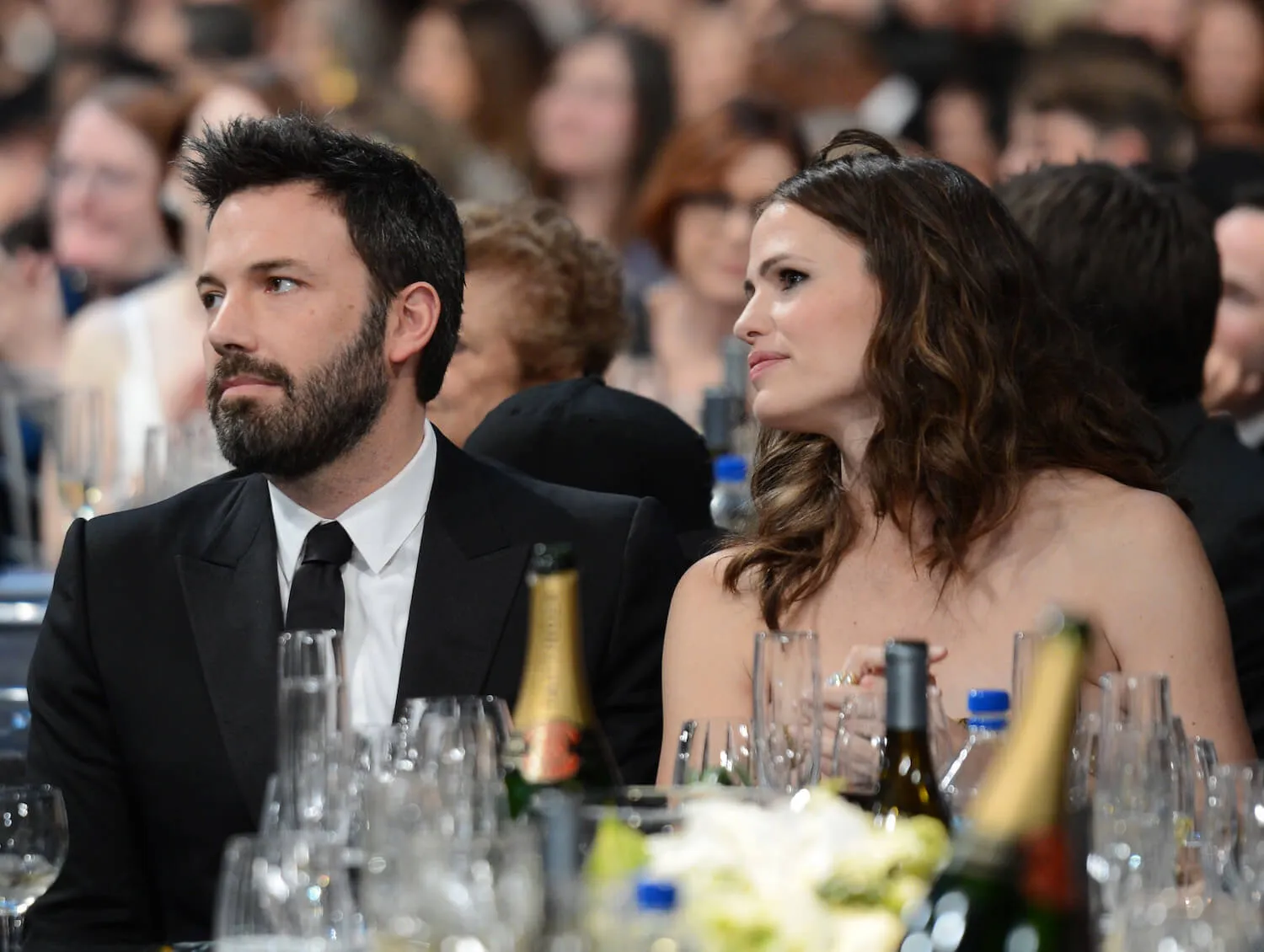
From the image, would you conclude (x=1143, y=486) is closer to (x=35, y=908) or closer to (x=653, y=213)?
(x=35, y=908)

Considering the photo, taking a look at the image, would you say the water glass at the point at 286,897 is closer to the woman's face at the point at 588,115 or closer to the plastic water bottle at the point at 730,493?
the plastic water bottle at the point at 730,493

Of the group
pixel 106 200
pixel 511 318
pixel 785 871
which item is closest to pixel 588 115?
pixel 106 200

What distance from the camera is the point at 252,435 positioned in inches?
97.3

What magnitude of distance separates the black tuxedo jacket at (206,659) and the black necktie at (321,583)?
4 centimetres

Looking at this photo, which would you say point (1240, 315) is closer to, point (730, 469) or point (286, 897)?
point (730, 469)

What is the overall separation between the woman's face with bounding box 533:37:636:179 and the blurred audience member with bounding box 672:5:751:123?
227 mm

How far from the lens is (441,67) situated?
7.17m

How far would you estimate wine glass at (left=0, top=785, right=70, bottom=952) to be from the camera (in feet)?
6.06

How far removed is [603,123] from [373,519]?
4.68 metres

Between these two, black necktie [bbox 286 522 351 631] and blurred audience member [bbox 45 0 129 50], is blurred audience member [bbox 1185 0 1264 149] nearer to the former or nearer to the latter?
black necktie [bbox 286 522 351 631]

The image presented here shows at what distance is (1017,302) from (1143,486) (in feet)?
0.98

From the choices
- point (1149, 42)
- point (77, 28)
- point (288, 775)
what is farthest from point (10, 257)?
point (288, 775)

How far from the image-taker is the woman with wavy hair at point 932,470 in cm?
253

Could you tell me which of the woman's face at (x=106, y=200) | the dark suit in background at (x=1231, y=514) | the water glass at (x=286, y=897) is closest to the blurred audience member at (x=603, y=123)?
the woman's face at (x=106, y=200)
